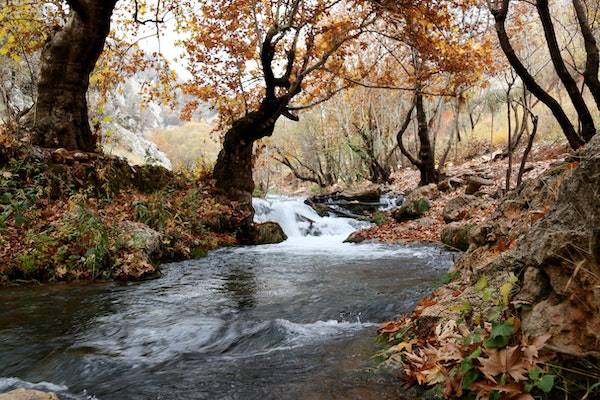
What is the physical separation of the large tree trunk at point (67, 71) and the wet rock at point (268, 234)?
509 cm

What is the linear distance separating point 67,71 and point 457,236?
9449mm

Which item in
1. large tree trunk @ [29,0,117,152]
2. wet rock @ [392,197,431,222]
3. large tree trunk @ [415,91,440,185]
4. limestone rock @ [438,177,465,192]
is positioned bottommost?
wet rock @ [392,197,431,222]

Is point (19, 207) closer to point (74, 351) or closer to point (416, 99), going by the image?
point (74, 351)

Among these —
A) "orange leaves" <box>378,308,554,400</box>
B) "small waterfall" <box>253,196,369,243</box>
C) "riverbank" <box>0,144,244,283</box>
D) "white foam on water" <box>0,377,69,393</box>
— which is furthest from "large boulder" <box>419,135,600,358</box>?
"small waterfall" <box>253,196,369,243</box>

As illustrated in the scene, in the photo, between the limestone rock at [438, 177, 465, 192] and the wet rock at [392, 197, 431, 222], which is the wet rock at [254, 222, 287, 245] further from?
the limestone rock at [438, 177, 465, 192]

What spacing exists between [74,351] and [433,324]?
3.23m

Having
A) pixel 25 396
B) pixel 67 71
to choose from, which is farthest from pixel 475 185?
pixel 25 396

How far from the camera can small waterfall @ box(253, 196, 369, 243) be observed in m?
14.2

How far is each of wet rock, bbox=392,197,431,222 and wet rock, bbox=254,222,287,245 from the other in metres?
3.71

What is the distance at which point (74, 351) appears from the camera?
398cm

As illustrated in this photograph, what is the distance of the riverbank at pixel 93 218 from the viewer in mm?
7113

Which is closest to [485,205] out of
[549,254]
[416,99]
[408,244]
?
[408,244]

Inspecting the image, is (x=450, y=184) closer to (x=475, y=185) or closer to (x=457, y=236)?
(x=475, y=185)

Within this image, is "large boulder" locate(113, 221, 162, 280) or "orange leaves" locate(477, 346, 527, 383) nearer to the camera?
"orange leaves" locate(477, 346, 527, 383)
